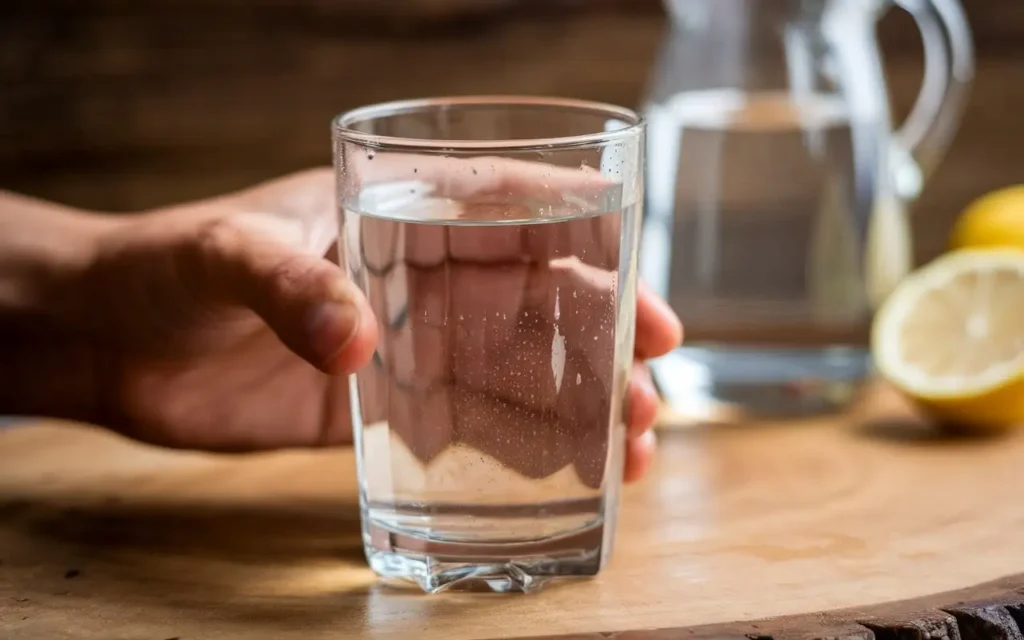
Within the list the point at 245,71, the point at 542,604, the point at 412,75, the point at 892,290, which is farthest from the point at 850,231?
Answer: the point at 245,71

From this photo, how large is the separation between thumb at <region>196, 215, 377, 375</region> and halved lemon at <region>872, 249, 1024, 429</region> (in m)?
0.56

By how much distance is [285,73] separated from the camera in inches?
63.2

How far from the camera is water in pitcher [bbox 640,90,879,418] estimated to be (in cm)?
112

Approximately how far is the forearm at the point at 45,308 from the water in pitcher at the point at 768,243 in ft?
1.63

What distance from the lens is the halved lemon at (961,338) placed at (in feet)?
3.36

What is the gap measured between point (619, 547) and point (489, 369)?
7.3 inches

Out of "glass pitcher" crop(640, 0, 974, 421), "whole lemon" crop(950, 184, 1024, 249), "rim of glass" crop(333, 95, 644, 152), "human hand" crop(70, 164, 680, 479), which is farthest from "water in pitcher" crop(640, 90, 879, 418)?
"rim of glass" crop(333, 95, 644, 152)

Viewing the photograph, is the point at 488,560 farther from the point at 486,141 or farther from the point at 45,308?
the point at 45,308

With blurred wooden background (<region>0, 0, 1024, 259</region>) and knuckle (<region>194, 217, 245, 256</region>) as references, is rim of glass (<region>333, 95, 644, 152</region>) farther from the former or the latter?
blurred wooden background (<region>0, 0, 1024, 259</region>)

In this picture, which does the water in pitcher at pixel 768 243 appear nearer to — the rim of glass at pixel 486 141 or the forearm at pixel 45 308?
the rim of glass at pixel 486 141

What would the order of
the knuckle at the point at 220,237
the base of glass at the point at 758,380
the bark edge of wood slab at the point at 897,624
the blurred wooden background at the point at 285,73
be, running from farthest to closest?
1. the blurred wooden background at the point at 285,73
2. the base of glass at the point at 758,380
3. the knuckle at the point at 220,237
4. the bark edge of wood slab at the point at 897,624

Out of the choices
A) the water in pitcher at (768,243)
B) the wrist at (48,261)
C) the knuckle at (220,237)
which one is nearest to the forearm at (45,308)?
the wrist at (48,261)

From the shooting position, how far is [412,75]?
5.26ft

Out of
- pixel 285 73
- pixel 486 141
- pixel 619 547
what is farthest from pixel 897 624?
pixel 285 73
